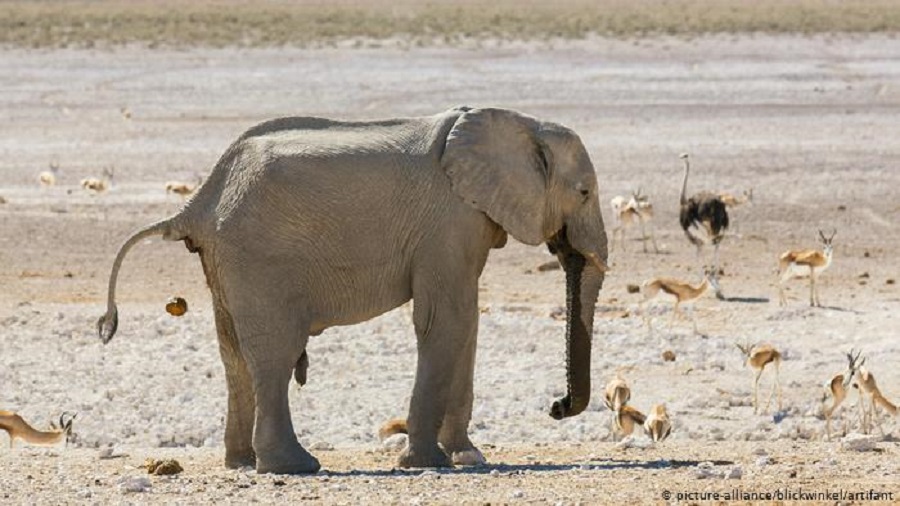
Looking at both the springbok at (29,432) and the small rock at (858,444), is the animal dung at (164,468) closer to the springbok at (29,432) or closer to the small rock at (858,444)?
the springbok at (29,432)

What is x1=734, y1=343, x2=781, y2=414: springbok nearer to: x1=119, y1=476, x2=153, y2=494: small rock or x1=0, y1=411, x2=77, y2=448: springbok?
x1=0, y1=411, x2=77, y2=448: springbok

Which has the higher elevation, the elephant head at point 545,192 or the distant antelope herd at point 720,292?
the elephant head at point 545,192

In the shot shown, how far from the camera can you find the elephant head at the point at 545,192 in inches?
477

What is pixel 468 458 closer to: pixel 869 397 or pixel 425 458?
pixel 425 458

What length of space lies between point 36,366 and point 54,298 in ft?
11.9

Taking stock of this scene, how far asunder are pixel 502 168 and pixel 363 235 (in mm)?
901

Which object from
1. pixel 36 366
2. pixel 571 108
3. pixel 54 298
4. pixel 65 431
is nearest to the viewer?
pixel 65 431

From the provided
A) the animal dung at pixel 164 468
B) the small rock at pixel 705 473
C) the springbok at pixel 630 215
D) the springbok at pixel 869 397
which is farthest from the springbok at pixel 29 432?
the springbok at pixel 630 215

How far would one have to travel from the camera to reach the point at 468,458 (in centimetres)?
1239

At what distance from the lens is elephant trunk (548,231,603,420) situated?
12.7m

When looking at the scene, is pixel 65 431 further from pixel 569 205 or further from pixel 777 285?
pixel 777 285

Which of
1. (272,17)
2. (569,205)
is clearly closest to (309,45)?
(272,17)

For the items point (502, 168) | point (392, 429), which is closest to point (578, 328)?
point (502, 168)

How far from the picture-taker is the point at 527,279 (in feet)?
70.1
